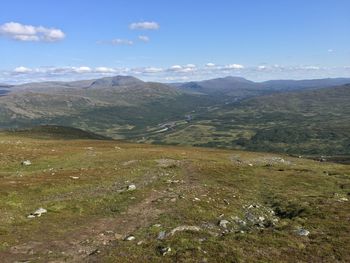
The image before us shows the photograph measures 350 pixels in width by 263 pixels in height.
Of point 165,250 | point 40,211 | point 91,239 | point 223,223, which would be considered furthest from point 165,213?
point 40,211

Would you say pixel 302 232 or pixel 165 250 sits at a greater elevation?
pixel 165 250

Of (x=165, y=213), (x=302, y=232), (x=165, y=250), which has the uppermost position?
(x=165, y=250)

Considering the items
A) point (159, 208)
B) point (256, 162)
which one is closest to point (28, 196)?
point (159, 208)

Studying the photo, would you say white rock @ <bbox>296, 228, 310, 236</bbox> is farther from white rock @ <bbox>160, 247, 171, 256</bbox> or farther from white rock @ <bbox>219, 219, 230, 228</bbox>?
white rock @ <bbox>160, 247, 171, 256</bbox>

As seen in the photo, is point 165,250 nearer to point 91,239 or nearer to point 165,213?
point 91,239

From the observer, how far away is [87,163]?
219ft

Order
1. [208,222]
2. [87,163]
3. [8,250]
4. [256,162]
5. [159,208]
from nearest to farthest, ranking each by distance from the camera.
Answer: [8,250] → [208,222] → [159,208] → [87,163] → [256,162]

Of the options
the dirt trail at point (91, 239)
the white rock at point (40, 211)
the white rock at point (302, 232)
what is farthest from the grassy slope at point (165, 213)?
the white rock at point (40, 211)

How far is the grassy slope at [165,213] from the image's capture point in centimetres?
2522

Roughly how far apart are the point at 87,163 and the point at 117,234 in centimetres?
3908

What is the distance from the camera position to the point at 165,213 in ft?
113

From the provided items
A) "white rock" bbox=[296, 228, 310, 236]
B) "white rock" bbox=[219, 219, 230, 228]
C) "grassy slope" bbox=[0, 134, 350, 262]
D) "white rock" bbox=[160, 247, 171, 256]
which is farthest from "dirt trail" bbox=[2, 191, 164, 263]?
"white rock" bbox=[296, 228, 310, 236]

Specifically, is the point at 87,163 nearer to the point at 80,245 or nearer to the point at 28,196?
the point at 28,196

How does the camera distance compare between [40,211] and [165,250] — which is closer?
[165,250]
